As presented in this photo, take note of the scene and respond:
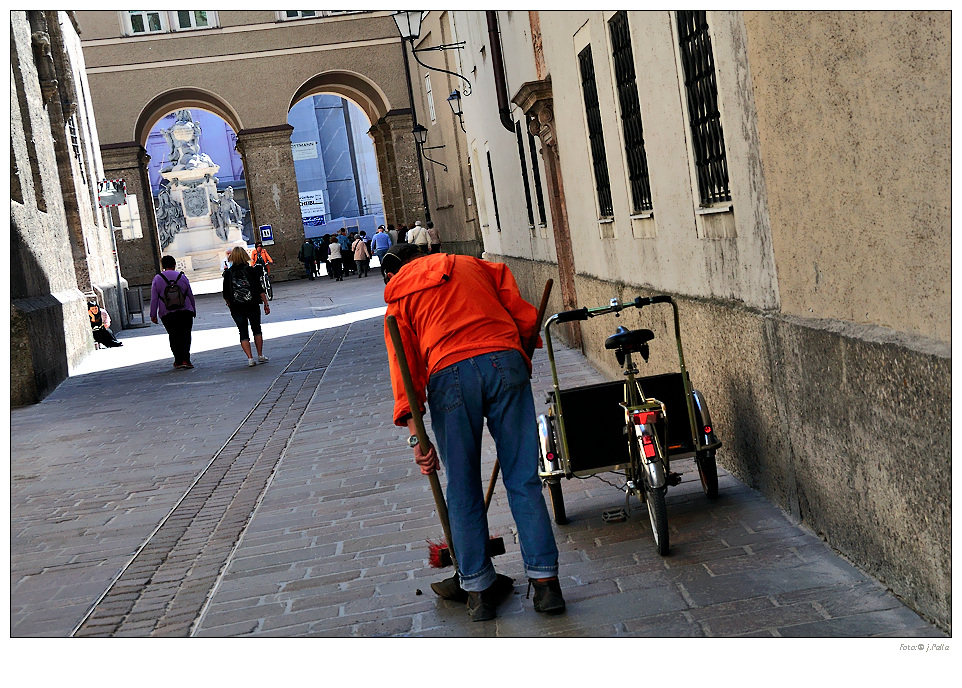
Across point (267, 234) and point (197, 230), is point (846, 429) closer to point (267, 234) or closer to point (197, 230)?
point (267, 234)

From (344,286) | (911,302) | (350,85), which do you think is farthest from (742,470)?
(350,85)

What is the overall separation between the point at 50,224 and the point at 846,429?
57.3 ft

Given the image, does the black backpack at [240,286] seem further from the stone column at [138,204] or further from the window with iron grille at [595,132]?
the stone column at [138,204]

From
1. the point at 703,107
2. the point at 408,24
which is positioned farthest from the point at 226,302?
the point at 703,107

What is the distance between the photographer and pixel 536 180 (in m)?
16.0

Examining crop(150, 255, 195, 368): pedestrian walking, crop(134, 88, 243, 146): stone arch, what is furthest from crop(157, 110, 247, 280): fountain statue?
crop(150, 255, 195, 368): pedestrian walking

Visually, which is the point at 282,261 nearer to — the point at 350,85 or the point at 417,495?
the point at 350,85

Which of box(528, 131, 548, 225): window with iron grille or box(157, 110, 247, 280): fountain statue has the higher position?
box(157, 110, 247, 280): fountain statue

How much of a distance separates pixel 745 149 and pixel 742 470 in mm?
1932

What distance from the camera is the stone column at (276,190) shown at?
41719 millimetres

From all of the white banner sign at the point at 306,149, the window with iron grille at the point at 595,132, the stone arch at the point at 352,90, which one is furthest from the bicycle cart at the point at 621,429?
the white banner sign at the point at 306,149

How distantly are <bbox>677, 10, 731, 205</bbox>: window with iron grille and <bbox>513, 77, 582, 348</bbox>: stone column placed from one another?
6.17 meters

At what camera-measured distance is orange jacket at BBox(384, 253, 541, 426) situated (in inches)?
181

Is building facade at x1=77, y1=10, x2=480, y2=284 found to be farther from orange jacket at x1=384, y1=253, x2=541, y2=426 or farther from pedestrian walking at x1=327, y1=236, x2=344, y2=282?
orange jacket at x1=384, y1=253, x2=541, y2=426
